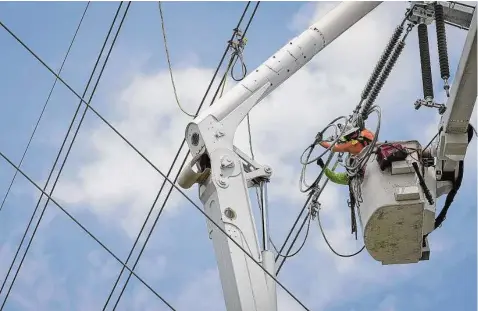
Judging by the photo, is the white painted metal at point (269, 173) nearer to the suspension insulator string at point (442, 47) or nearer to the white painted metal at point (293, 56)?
the white painted metal at point (293, 56)

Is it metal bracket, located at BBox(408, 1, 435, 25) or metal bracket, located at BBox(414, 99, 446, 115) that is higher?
metal bracket, located at BBox(408, 1, 435, 25)

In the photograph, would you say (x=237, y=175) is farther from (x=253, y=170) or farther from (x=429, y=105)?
(x=429, y=105)

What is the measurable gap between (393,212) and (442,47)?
5.03 feet

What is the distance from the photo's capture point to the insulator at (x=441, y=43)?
728cm

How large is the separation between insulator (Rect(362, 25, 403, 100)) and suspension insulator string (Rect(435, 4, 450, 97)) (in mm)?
348

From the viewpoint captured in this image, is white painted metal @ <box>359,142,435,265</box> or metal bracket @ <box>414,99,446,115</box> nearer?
metal bracket @ <box>414,99,446,115</box>

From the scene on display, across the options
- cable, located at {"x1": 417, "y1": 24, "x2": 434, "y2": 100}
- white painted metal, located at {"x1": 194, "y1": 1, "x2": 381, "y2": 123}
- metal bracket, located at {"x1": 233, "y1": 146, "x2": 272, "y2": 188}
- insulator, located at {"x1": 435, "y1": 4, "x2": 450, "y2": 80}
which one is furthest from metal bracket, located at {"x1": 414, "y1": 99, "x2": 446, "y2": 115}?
metal bracket, located at {"x1": 233, "y1": 146, "x2": 272, "y2": 188}

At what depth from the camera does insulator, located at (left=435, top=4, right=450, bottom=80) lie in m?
7.28

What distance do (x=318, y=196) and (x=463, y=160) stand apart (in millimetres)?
1532

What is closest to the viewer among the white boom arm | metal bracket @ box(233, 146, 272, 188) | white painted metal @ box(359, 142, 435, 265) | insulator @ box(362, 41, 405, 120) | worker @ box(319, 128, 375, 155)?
the white boom arm

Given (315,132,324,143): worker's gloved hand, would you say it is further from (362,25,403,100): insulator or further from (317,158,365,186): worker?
(362,25,403,100): insulator

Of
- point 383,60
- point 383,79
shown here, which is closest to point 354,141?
point 383,79

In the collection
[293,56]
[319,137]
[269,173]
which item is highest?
[293,56]

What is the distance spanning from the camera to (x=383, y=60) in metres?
7.76
